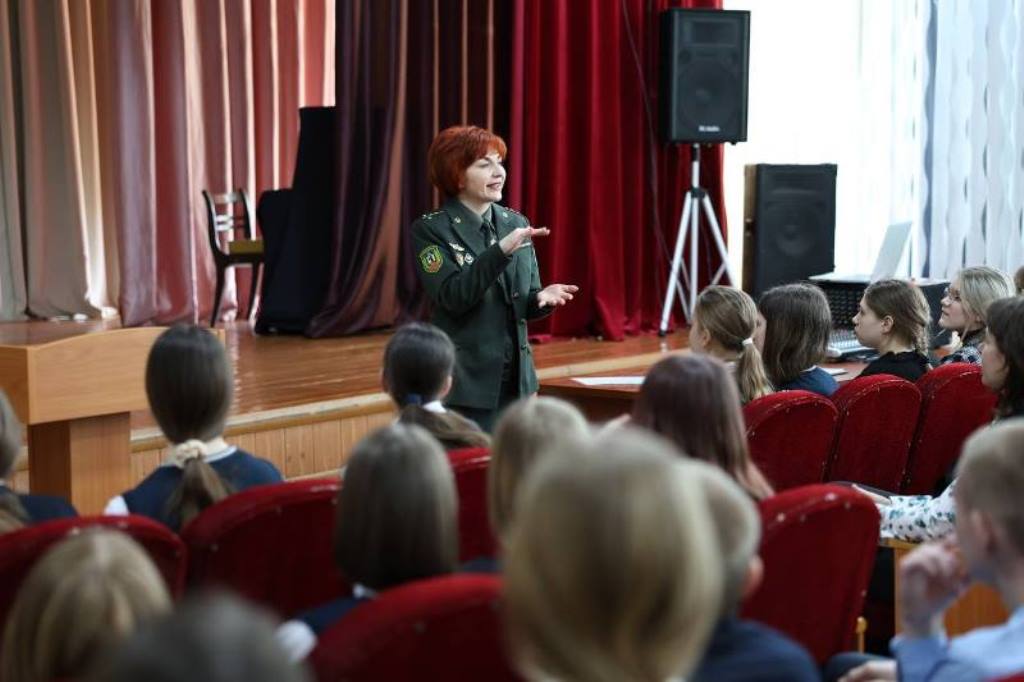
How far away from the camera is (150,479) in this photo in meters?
2.40

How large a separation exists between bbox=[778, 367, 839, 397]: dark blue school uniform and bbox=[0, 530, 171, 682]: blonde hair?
2.76 meters

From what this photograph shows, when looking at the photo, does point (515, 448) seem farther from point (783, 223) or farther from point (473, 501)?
point (783, 223)

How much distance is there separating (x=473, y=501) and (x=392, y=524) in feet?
2.47

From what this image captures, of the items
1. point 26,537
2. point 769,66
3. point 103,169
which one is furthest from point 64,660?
point 769,66

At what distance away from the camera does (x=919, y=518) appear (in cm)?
294

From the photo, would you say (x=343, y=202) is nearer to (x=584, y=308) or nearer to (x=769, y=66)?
(x=584, y=308)

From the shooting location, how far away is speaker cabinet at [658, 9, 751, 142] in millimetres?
7543

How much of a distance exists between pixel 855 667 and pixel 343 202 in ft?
17.5

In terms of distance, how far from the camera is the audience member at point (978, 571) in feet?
5.50

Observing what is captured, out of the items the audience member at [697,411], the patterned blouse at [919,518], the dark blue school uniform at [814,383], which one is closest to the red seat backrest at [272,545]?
the audience member at [697,411]

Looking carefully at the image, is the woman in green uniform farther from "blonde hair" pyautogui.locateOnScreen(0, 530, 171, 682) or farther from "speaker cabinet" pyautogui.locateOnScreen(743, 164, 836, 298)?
"speaker cabinet" pyautogui.locateOnScreen(743, 164, 836, 298)

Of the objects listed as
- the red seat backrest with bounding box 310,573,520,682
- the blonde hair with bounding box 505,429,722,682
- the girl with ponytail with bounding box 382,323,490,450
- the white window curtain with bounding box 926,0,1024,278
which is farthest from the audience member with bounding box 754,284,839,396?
the white window curtain with bounding box 926,0,1024,278

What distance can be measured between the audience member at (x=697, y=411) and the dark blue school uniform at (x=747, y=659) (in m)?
0.64

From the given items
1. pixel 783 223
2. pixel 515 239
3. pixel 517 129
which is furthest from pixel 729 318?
pixel 783 223
